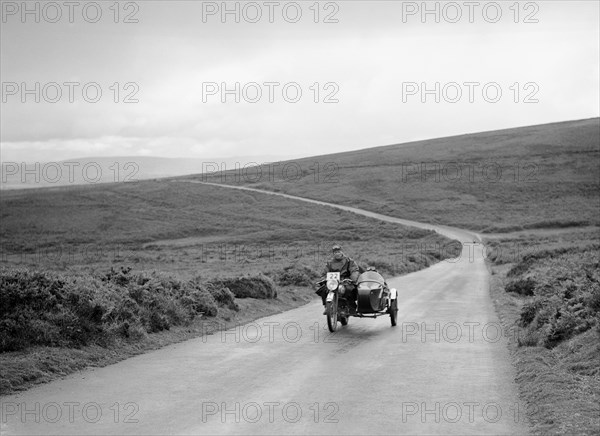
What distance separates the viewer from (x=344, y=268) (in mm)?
18594

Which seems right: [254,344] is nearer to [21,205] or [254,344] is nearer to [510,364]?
[510,364]

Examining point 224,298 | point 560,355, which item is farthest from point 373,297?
point 560,355

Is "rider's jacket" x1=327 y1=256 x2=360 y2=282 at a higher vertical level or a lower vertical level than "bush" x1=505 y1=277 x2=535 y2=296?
higher

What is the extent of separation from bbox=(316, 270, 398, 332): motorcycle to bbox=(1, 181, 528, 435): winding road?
1.60 feet

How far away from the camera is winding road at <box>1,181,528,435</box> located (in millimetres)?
9117

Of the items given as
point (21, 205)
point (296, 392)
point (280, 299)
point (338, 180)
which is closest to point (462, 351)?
point (296, 392)

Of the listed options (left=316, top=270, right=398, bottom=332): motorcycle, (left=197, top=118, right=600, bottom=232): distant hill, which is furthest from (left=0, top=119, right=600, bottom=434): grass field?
(left=316, top=270, right=398, bottom=332): motorcycle

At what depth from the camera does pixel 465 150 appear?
14950 cm

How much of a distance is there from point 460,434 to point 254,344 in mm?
7420

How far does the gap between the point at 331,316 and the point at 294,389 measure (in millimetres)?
6396

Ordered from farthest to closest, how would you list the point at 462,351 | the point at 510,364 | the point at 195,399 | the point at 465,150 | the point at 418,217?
the point at 465,150 → the point at 418,217 → the point at 462,351 → the point at 510,364 → the point at 195,399

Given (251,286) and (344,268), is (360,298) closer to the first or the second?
(344,268)

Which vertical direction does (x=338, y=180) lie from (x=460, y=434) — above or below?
above

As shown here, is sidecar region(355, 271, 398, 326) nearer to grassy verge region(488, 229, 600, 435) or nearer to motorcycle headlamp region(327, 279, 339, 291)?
motorcycle headlamp region(327, 279, 339, 291)
